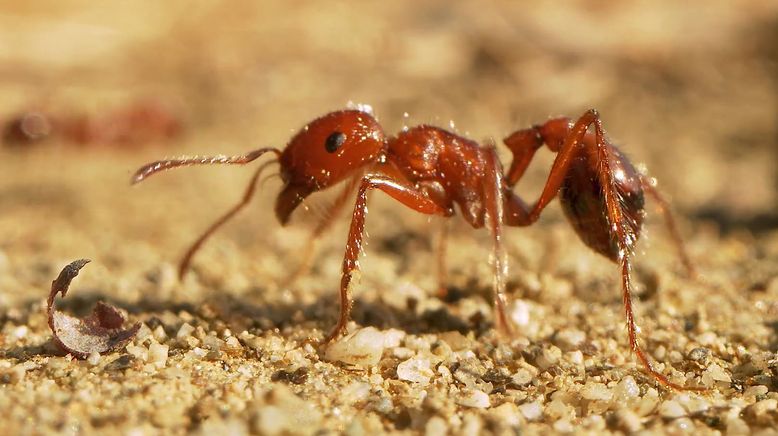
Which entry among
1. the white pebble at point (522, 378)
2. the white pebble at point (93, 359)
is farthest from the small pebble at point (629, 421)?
the white pebble at point (93, 359)

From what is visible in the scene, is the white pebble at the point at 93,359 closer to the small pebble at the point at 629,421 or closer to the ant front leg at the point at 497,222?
the ant front leg at the point at 497,222

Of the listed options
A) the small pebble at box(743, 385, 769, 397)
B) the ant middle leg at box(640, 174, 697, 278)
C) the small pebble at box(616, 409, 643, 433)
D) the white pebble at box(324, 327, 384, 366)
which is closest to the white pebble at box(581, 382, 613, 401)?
the small pebble at box(616, 409, 643, 433)

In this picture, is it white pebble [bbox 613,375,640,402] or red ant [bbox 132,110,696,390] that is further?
red ant [bbox 132,110,696,390]

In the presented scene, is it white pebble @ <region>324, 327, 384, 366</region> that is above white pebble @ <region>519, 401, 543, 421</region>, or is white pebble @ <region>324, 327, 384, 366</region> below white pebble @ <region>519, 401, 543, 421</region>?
above

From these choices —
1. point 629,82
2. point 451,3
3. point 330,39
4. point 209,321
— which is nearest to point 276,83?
point 330,39

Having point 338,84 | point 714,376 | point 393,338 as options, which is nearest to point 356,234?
point 393,338

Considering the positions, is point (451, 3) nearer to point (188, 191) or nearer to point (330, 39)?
point (330, 39)

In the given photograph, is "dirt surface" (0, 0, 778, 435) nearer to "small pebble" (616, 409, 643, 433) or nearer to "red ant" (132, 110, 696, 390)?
"small pebble" (616, 409, 643, 433)
